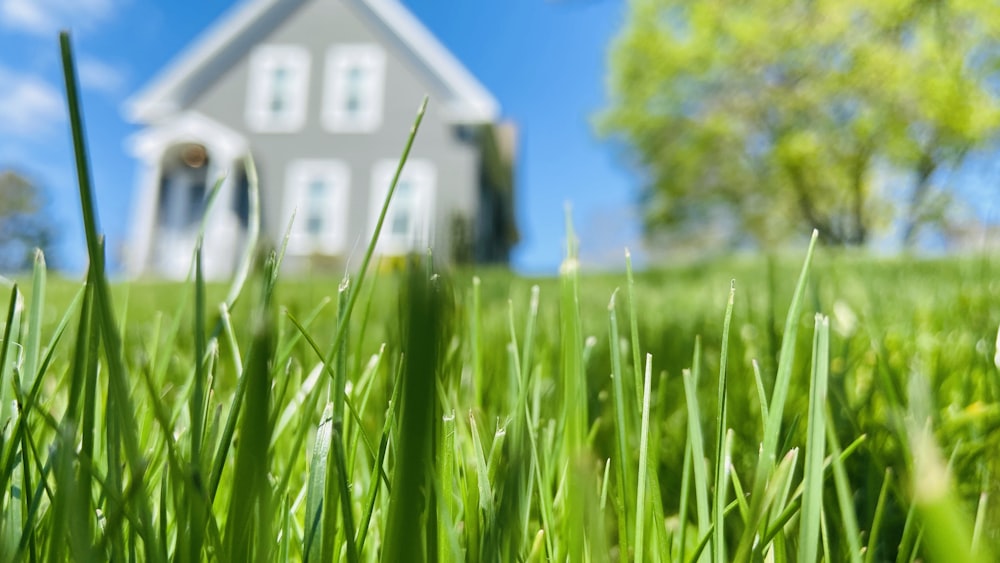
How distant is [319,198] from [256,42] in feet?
13.1

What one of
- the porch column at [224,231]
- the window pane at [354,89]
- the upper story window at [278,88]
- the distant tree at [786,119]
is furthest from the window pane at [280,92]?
the distant tree at [786,119]

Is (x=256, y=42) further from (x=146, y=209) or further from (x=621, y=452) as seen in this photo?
(x=621, y=452)

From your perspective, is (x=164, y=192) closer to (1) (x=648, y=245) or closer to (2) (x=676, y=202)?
(2) (x=676, y=202)

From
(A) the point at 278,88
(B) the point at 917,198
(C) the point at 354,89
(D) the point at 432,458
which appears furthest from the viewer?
(B) the point at 917,198

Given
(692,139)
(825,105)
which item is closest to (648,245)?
(692,139)

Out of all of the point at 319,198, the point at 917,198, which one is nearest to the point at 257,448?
the point at 319,198

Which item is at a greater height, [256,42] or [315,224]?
[256,42]

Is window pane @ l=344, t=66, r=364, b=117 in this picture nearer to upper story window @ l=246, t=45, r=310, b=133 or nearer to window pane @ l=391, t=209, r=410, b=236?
upper story window @ l=246, t=45, r=310, b=133

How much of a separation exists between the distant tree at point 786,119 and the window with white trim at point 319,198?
29.8 ft

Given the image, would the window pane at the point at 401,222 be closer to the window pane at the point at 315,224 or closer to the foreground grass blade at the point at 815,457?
the window pane at the point at 315,224

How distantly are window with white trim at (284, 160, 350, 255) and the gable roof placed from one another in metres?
2.71

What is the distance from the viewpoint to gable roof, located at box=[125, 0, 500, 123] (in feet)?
44.2

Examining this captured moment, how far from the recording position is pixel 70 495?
0.91ft

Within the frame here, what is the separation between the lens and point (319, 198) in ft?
46.0
